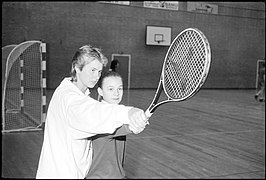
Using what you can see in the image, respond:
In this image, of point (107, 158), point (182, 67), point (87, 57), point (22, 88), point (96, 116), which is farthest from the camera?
point (22, 88)

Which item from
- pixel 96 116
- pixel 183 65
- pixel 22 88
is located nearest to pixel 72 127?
pixel 96 116

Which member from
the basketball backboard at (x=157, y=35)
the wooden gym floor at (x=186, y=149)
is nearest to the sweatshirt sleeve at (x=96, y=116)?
the wooden gym floor at (x=186, y=149)

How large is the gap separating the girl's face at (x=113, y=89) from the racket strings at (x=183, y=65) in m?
0.20

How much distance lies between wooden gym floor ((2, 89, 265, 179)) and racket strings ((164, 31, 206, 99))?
4.00 metres

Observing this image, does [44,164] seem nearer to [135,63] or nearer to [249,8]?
[135,63]

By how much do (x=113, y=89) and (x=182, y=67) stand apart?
312 millimetres

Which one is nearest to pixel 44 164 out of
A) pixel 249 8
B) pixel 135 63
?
pixel 135 63

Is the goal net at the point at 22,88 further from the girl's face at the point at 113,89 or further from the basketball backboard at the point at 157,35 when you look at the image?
the basketball backboard at the point at 157,35

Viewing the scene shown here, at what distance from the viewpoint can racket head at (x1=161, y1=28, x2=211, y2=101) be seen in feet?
A: 4.67

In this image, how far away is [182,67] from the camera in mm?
1544

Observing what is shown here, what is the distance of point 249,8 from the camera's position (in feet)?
74.9

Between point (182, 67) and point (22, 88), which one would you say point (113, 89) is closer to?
point (182, 67)

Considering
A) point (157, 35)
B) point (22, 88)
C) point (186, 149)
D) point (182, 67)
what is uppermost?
point (157, 35)

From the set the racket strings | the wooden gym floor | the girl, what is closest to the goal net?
the wooden gym floor
